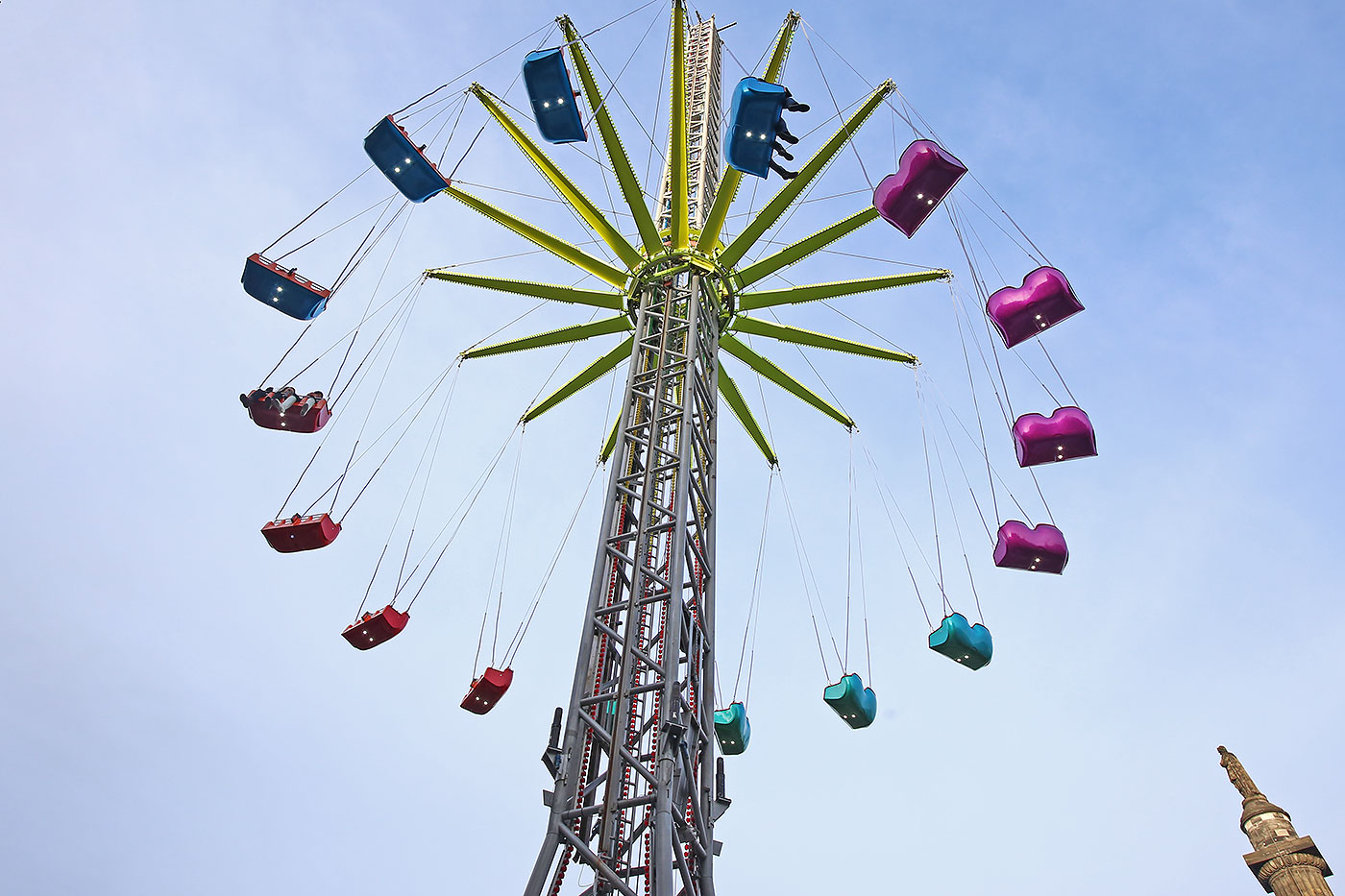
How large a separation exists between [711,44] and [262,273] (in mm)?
9198

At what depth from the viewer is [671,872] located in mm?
7070

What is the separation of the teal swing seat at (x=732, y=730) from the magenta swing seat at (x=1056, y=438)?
4.67 metres

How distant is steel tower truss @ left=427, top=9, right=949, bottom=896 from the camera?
7855mm

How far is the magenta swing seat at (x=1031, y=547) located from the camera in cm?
1093

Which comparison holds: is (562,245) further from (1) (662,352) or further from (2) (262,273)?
(2) (262,273)

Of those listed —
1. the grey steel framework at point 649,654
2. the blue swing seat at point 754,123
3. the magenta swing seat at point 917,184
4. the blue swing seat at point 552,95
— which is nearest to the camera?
the grey steel framework at point 649,654

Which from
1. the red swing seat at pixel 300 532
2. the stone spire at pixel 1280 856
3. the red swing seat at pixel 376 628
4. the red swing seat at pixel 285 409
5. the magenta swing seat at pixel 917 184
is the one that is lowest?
the stone spire at pixel 1280 856

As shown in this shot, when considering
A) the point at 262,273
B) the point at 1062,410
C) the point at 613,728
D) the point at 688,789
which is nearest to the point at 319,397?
the point at 262,273

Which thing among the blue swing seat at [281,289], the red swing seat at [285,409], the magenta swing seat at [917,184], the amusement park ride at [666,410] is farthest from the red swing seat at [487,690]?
the magenta swing seat at [917,184]

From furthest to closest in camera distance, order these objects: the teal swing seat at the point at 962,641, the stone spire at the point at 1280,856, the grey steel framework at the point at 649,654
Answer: the stone spire at the point at 1280,856
the teal swing seat at the point at 962,641
the grey steel framework at the point at 649,654

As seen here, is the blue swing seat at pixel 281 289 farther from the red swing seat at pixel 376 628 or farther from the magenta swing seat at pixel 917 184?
the magenta swing seat at pixel 917 184

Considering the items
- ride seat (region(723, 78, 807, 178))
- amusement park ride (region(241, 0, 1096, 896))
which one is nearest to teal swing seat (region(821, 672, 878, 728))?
amusement park ride (region(241, 0, 1096, 896))

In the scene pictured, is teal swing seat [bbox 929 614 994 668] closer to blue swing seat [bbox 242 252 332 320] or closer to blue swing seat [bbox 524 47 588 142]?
blue swing seat [bbox 524 47 588 142]

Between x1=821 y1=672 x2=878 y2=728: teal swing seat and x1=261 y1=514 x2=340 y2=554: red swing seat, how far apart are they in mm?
6046
